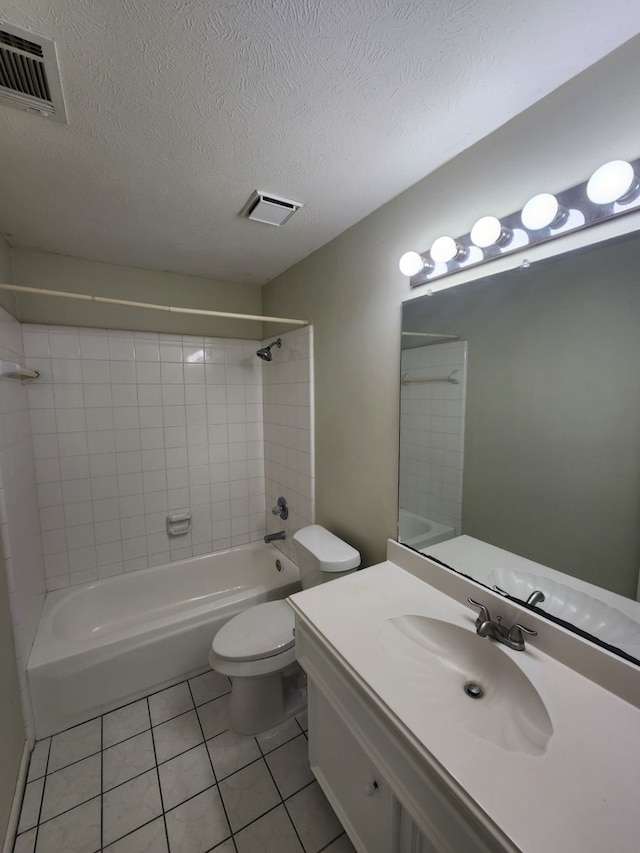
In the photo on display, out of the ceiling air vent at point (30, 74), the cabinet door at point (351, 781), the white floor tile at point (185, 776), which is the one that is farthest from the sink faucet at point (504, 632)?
the ceiling air vent at point (30, 74)

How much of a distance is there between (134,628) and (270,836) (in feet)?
3.53

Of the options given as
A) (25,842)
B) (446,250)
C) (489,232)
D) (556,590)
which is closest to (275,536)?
(25,842)

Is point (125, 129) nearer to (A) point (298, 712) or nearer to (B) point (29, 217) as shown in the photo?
(B) point (29, 217)

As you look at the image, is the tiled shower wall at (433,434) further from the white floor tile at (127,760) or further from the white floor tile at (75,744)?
the white floor tile at (75,744)

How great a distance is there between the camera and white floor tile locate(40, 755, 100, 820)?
129cm

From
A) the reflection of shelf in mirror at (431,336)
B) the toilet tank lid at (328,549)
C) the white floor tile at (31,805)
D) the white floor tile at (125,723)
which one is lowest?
the white floor tile at (125,723)

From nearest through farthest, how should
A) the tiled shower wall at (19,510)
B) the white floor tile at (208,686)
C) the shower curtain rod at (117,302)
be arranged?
the shower curtain rod at (117,302)
the tiled shower wall at (19,510)
the white floor tile at (208,686)

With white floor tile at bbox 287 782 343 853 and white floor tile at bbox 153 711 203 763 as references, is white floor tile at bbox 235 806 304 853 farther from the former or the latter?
white floor tile at bbox 153 711 203 763

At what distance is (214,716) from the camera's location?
1.66 m

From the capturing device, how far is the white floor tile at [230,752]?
1420mm

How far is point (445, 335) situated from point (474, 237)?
329 mm

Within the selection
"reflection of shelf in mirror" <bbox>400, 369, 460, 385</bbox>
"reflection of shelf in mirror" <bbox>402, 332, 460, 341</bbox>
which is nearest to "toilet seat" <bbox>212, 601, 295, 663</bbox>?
"reflection of shelf in mirror" <bbox>400, 369, 460, 385</bbox>

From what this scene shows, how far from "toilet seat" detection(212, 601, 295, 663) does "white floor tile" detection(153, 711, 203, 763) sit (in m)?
0.39

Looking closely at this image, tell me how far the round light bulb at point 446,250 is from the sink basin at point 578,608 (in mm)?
1034
